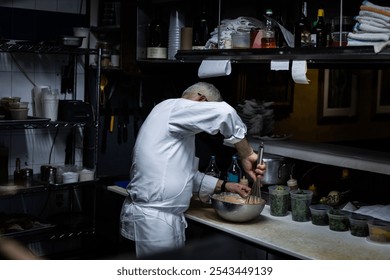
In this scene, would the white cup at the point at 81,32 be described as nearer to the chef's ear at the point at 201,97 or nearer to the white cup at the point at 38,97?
the white cup at the point at 38,97

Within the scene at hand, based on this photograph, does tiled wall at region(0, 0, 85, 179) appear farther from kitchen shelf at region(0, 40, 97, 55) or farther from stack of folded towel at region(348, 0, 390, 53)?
stack of folded towel at region(348, 0, 390, 53)

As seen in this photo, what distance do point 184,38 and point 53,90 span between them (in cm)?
109

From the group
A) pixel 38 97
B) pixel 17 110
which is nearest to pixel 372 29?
pixel 17 110

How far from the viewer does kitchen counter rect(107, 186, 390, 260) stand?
2602 millimetres

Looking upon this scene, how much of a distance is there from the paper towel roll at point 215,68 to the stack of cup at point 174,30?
19.3 inches

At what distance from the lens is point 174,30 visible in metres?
3.95

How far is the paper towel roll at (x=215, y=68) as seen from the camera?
3.36 metres

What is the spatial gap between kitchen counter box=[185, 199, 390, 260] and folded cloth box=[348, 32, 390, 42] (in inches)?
37.2

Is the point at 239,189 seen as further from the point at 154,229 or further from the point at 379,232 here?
the point at 379,232

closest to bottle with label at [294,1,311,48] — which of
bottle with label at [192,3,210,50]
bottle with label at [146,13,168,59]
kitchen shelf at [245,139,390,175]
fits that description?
kitchen shelf at [245,139,390,175]

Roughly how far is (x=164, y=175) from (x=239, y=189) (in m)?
0.47

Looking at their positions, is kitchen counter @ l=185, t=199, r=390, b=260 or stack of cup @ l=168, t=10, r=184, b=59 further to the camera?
stack of cup @ l=168, t=10, r=184, b=59

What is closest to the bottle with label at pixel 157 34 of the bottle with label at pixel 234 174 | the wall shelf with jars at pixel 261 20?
Answer: the wall shelf with jars at pixel 261 20

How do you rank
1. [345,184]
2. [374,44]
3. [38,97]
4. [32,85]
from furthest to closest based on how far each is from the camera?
[32,85] → [38,97] → [345,184] → [374,44]
